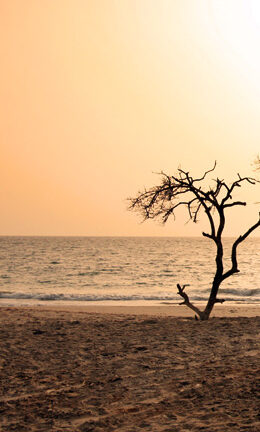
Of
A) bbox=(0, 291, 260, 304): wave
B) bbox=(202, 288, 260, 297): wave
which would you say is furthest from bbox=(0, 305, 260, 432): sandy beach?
bbox=(202, 288, 260, 297): wave

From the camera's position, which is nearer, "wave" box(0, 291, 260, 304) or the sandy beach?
the sandy beach

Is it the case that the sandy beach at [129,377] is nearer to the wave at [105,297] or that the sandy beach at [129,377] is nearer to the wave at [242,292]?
the wave at [105,297]

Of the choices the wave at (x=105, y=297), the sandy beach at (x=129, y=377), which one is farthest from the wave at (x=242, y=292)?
the sandy beach at (x=129, y=377)

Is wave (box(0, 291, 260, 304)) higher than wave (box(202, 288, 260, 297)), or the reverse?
wave (box(202, 288, 260, 297))

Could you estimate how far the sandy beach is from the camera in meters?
7.29

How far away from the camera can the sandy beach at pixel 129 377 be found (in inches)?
287

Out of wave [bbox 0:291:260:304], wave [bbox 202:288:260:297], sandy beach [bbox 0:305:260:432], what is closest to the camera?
sandy beach [bbox 0:305:260:432]

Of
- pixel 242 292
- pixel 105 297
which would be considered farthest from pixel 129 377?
pixel 242 292

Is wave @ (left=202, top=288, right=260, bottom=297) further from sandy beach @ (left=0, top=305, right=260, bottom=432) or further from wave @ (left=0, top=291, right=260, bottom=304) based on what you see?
sandy beach @ (left=0, top=305, right=260, bottom=432)

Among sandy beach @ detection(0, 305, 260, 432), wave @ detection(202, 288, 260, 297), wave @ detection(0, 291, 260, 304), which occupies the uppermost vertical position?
sandy beach @ detection(0, 305, 260, 432)

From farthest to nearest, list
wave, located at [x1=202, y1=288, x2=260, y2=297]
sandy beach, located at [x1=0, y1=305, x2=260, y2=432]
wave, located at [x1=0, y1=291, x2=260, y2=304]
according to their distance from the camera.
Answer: wave, located at [x1=202, y1=288, x2=260, y2=297] < wave, located at [x1=0, y1=291, x2=260, y2=304] < sandy beach, located at [x1=0, y1=305, x2=260, y2=432]

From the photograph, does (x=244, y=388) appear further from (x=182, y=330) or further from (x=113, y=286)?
(x=113, y=286)

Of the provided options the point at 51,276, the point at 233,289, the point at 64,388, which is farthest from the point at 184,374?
the point at 51,276

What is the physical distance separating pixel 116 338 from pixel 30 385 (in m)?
4.30
